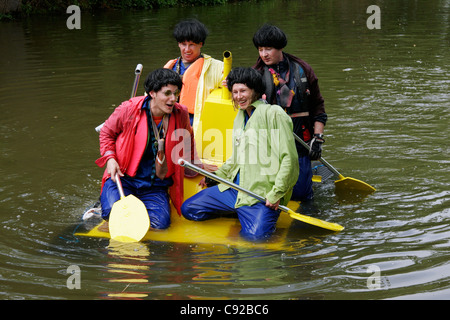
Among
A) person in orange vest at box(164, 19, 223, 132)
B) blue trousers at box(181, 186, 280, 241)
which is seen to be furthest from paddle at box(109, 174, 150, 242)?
person in orange vest at box(164, 19, 223, 132)

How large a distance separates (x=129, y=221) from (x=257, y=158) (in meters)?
1.11

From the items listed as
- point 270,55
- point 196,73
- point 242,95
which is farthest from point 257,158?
point 196,73

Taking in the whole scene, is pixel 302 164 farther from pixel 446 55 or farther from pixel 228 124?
pixel 446 55

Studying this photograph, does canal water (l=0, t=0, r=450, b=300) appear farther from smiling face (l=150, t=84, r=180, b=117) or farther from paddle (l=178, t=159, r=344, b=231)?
smiling face (l=150, t=84, r=180, b=117)

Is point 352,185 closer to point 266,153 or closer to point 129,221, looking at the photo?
point 266,153

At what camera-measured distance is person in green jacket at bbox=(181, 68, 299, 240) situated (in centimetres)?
486

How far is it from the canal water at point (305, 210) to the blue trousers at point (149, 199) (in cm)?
27

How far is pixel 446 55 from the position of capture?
12461mm

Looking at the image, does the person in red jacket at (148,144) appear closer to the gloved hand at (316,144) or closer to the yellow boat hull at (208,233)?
the yellow boat hull at (208,233)

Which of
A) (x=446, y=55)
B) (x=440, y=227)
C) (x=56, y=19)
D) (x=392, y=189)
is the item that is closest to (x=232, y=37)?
(x=446, y=55)

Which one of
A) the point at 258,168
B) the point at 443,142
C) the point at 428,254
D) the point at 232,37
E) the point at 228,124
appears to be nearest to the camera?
the point at 428,254

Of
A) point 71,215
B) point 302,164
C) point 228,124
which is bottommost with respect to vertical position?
point 71,215

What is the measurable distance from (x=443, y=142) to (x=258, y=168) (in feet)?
10.9

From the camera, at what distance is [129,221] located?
4.86 meters
